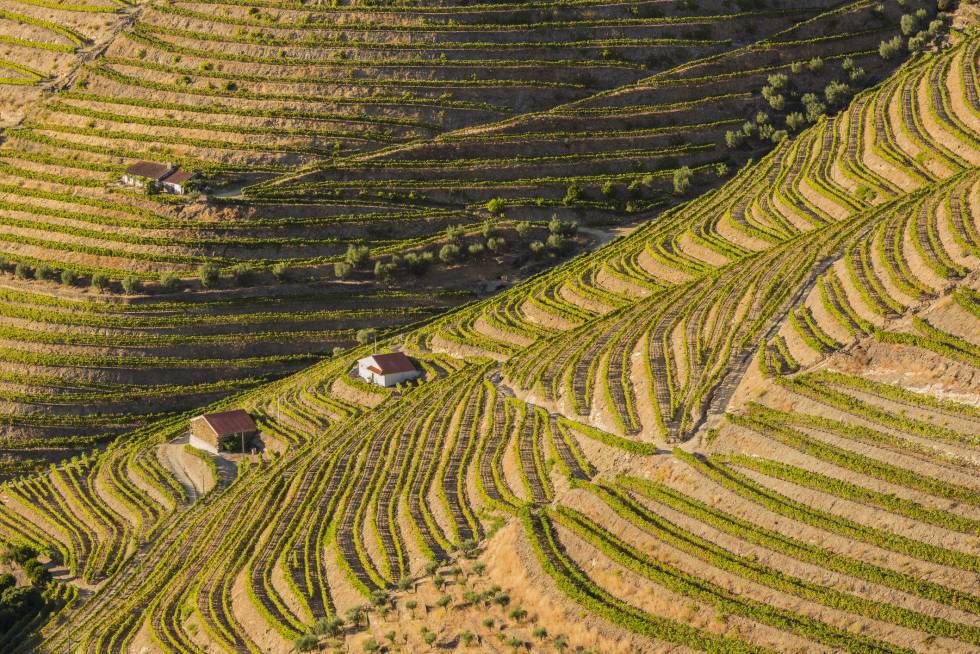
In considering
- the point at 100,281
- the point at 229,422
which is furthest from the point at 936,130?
the point at 100,281

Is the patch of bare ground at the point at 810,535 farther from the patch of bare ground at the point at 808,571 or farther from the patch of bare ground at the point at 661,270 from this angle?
the patch of bare ground at the point at 661,270

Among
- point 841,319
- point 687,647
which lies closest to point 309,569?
point 687,647

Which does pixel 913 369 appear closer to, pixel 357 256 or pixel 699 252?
pixel 699 252

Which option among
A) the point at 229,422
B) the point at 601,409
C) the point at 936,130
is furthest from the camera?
the point at 936,130

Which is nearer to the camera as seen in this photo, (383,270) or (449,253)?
(383,270)

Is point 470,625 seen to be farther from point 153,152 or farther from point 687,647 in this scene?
point 153,152

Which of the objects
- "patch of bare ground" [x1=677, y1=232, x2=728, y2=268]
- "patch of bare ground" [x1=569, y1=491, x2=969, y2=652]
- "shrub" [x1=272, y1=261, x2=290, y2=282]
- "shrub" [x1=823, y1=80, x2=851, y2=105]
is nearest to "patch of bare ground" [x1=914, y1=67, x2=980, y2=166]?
"shrub" [x1=823, y1=80, x2=851, y2=105]
